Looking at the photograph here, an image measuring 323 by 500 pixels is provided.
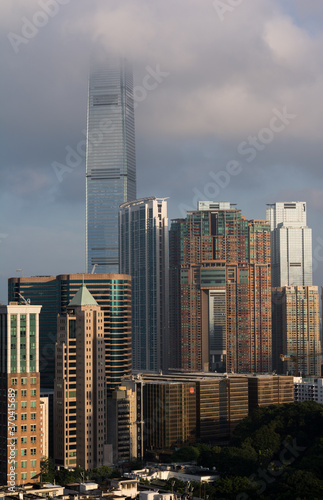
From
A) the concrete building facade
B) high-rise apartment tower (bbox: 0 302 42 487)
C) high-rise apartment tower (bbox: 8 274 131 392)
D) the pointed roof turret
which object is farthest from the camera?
high-rise apartment tower (bbox: 8 274 131 392)

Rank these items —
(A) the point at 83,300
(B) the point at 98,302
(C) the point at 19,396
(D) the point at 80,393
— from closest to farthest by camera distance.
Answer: (C) the point at 19,396
(D) the point at 80,393
(A) the point at 83,300
(B) the point at 98,302

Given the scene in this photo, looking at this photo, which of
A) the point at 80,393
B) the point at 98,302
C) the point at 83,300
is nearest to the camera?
the point at 80,393

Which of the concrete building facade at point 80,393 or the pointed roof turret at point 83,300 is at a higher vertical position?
the pointed roof turret at point 83,300

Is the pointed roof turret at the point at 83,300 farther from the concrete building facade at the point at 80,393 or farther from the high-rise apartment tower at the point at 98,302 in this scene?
the high-rise apartment tower at the point at 98,302

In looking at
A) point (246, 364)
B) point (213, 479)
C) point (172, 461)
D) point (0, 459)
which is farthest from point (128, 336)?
point (246, 364)

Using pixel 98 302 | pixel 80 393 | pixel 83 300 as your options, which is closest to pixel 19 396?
pixel 80 393

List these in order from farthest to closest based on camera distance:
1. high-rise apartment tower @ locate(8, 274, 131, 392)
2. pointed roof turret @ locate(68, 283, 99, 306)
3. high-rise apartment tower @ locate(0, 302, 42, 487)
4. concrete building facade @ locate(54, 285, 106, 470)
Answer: high-rise apartment tower @ locate(8, 274, 131, 392) < pointed roof turret @ locate(68, 283, 99, 306) < concrete building facade @ locate(54, 285, 106, 470) < high-rise apartment tower @ locate(0, 302, 42, 487)

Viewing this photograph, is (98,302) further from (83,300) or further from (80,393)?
(80,393)

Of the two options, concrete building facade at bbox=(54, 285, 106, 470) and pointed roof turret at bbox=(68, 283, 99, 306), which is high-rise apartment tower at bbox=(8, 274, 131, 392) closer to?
pointed roof turret at bbox=(68, 283, 99, 306)

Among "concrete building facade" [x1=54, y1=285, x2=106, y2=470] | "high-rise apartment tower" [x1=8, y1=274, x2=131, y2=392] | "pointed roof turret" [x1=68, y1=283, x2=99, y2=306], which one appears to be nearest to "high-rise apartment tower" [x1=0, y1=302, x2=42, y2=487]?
"concrete building facade" [x1=54, y1=285, x2=106, y2=470]

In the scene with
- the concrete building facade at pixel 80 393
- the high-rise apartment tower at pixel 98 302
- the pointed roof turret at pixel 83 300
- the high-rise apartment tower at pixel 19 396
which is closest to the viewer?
the high-rise apartment tower at pixel 19 396

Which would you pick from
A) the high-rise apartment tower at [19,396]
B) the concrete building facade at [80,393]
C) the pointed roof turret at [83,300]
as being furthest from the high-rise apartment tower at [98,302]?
the high-rise apartment tower at [19,396]
